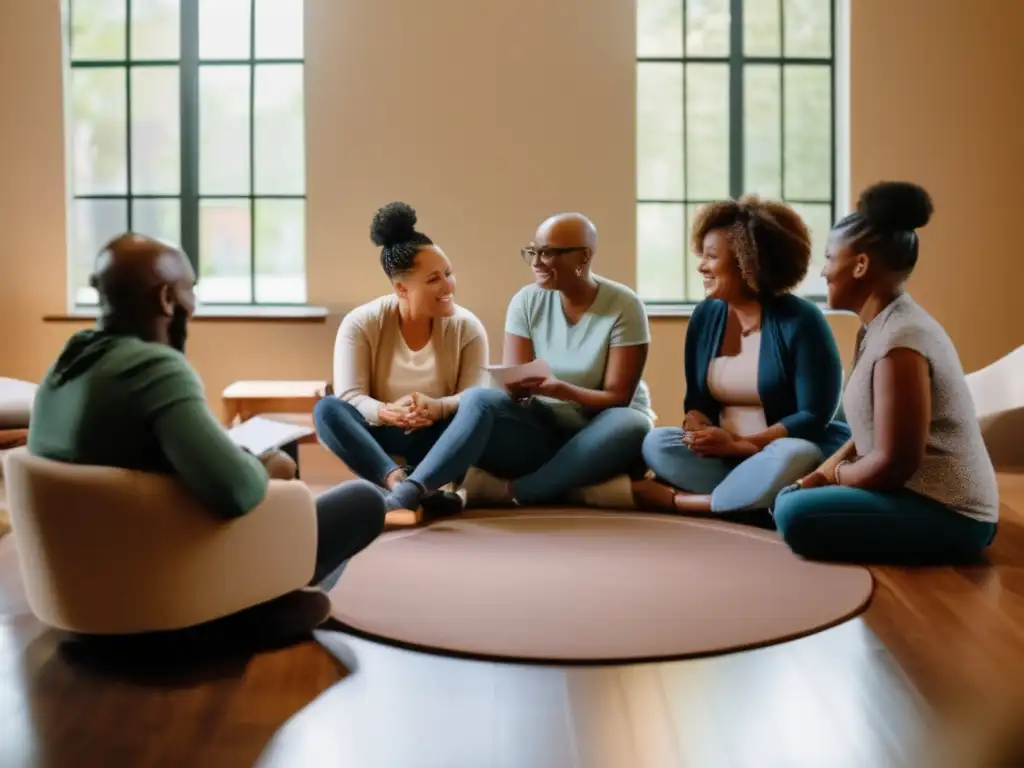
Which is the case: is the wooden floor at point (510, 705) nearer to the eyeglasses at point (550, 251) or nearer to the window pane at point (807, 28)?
the eyeglasses at point (550, 251)

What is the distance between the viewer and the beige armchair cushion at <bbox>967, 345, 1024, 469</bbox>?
219 inches

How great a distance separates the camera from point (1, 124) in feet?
21.7

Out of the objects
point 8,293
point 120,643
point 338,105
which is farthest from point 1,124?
point 120,643

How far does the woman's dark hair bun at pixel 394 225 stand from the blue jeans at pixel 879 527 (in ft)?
5.92

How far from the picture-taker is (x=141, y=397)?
262 cm

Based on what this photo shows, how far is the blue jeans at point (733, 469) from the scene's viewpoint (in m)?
4.21

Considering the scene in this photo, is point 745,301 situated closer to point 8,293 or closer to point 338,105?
point 338,105

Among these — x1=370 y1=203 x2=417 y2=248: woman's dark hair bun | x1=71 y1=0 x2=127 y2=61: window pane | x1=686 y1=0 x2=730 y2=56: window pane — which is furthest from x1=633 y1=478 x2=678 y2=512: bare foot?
x1=71 y1=0 x2=127 y2=61: window pane

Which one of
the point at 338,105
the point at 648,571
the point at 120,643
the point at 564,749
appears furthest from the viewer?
the point at 338,105

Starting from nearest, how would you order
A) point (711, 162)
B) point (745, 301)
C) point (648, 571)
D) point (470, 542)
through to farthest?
point (648, 571), point (470, 542), point (745, 301), point (711, 162)

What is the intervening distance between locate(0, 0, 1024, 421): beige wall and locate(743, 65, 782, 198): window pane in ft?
1.57

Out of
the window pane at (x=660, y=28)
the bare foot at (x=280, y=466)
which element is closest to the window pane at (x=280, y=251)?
the window pane at (x=660, y=28)

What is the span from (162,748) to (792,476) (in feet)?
8.25

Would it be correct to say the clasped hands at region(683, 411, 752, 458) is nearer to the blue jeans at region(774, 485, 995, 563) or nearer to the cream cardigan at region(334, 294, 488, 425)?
the blue jeans at region(774, 485, 995, 563)
